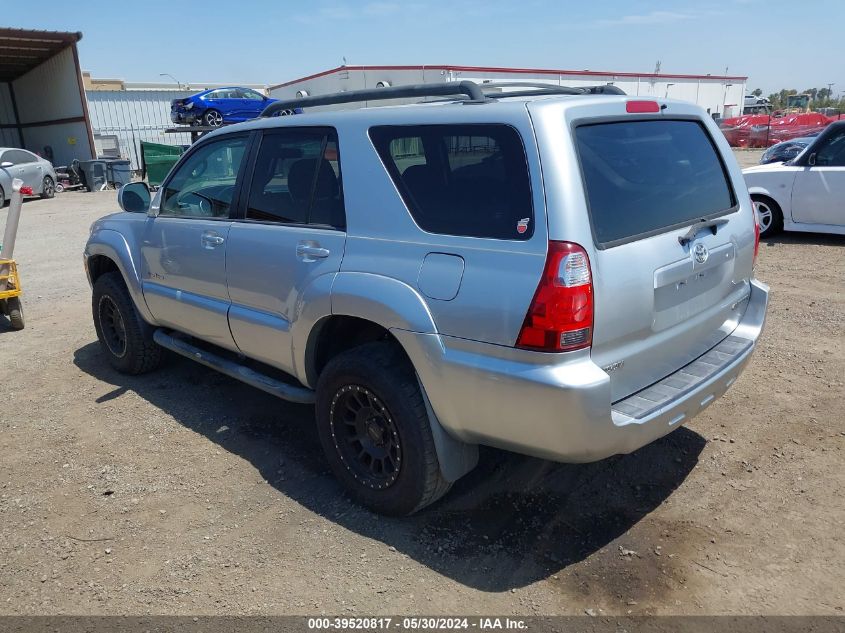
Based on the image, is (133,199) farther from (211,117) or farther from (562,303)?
(211,117)

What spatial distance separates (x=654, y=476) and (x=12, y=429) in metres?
4.15

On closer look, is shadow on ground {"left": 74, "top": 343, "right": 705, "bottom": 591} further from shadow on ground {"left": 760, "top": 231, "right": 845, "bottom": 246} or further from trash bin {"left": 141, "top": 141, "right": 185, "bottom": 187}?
trash bin {"left": 141, "top": 141, "right": 185, "bottom": 187}

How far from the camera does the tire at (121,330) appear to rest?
508 centimetres

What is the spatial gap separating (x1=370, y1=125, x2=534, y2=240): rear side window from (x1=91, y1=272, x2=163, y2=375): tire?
2.86m

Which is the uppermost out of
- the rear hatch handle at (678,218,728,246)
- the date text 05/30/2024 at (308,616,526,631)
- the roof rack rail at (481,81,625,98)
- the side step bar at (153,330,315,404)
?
the roof rack rail at (481,81,625,98)

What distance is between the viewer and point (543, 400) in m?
2.55

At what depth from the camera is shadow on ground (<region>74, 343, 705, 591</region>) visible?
302 cm

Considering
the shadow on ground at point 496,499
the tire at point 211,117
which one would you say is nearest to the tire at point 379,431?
the shadow on ground at point 496,499

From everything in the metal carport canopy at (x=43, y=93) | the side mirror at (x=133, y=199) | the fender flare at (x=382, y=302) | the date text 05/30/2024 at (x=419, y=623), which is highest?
the metal carport canopy at (x=43, y=93)

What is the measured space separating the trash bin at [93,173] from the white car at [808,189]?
21.9m

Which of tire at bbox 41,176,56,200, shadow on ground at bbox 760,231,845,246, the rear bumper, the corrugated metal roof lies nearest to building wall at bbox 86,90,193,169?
the corrugated metal roof

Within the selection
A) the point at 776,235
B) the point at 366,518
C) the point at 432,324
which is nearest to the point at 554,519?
the point at 366,518

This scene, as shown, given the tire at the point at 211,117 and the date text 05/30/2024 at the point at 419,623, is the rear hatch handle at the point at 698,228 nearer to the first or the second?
the date text 05/30/2024 at the point at 419,623

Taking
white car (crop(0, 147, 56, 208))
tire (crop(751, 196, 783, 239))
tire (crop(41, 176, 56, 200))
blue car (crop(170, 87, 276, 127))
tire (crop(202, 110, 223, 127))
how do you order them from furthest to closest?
tire (crop(202, 110, 223, 127)) → blue car (crop(170, 87, 276, 127)) → tire (crop(41, 176, 56, 200)) → white car (crop(0, 147, 56, 208)) → tire (crop(751, 196, 783, 239))
